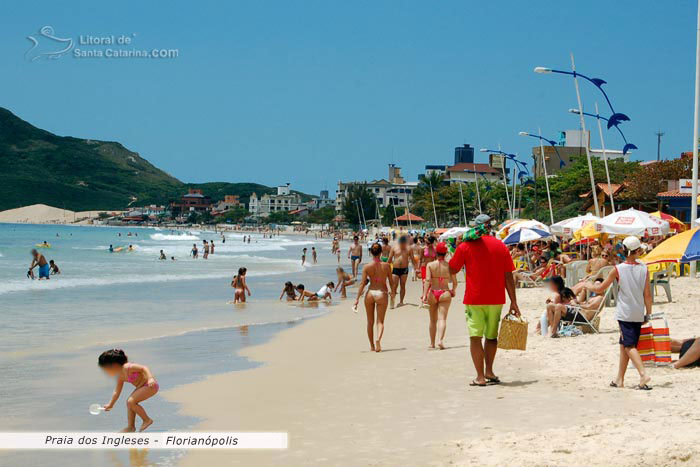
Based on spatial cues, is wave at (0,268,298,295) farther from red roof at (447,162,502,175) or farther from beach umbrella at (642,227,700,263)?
red roof at (447,162,502,175)

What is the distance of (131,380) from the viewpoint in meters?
6.57

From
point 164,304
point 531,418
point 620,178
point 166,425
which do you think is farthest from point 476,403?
point 620,178

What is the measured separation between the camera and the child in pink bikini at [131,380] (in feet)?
20.9

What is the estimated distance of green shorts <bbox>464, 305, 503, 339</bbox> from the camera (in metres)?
7.25

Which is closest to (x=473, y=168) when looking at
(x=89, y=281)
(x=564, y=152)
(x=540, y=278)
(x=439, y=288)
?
(x=564, y=152)

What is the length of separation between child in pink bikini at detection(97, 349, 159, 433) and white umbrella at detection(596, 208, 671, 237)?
41.0 feet

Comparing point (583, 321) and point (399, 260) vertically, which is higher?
point (399, 260)

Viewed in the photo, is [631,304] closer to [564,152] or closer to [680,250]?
[680,250]

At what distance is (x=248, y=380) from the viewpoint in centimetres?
884

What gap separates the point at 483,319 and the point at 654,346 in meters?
1.80

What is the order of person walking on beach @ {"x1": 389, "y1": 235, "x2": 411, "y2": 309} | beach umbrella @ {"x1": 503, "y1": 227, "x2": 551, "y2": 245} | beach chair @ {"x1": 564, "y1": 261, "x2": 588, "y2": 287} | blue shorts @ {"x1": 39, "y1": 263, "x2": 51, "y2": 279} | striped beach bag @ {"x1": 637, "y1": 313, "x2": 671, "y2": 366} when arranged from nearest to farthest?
striped beach bag @ {"x1": 637, "y1": 313, "x2": 671, "y2": 366} < person walking on beach @ {"x1": 389, "y1": 235, "x2": 411, "y2": 309} < beach chair @ {"x1": 564, "y1": 261, "x2": 588, "y2": 287} < beach umbrella @ {"x1": 503, "y1": 227, "x2": 551, "y2": 245} < blue shorts @ {"x1": 39, "y1": 263, "x2": 51, "y2": 279}

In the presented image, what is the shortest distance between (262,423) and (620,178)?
56389 mm

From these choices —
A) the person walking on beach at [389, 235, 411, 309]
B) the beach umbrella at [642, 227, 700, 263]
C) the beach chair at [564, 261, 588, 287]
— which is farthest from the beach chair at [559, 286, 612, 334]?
the beach chair at [564, 261, 588, 287]
